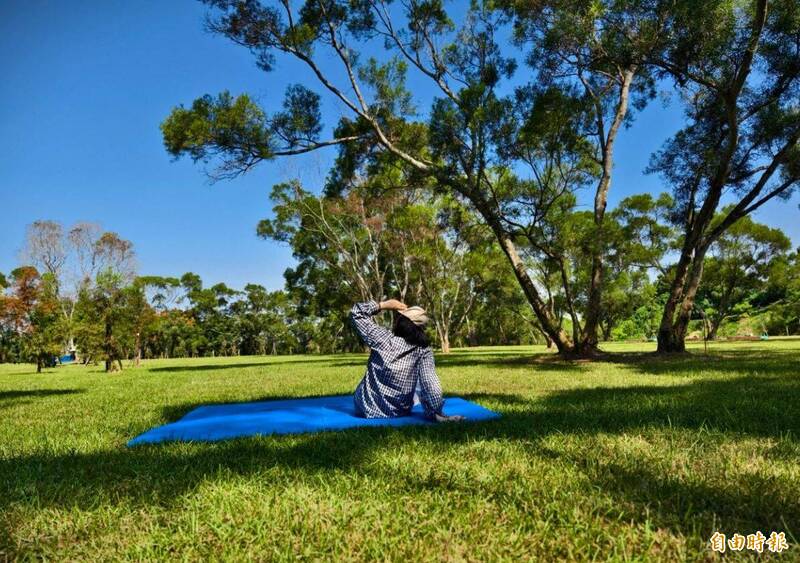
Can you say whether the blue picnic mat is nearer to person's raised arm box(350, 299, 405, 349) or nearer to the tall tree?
person's raised arm box(350, 299, 405, 349)

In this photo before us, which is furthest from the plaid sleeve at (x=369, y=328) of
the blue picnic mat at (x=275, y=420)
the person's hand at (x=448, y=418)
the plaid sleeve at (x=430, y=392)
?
the person's hand at (x=448, y=418)

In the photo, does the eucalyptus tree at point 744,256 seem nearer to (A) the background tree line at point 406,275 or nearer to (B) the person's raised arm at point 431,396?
(A) the background tree line at point 406,275

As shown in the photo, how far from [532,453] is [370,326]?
7.17 feet

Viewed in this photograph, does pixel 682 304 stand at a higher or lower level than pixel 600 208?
lower

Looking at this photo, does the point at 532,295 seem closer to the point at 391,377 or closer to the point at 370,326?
the point at 370,326

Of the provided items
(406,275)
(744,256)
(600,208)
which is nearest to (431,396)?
(600,208)

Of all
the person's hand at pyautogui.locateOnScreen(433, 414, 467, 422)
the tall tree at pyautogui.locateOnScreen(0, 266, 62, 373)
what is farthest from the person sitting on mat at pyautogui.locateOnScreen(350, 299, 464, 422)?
the tall tree at pyautogui.locateOnScreen(0, 266, 62, 373)

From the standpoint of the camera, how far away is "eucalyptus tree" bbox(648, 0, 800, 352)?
28.6 ft

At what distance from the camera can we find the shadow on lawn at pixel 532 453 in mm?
2072

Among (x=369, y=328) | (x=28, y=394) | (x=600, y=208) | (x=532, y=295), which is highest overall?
(x=600, y=208)

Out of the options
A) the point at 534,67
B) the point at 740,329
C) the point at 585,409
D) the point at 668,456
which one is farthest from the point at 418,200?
the point at 740,329

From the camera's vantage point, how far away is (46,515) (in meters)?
2.14

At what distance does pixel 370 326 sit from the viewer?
15.4 feet

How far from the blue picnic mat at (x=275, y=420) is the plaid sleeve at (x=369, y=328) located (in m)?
0.73
